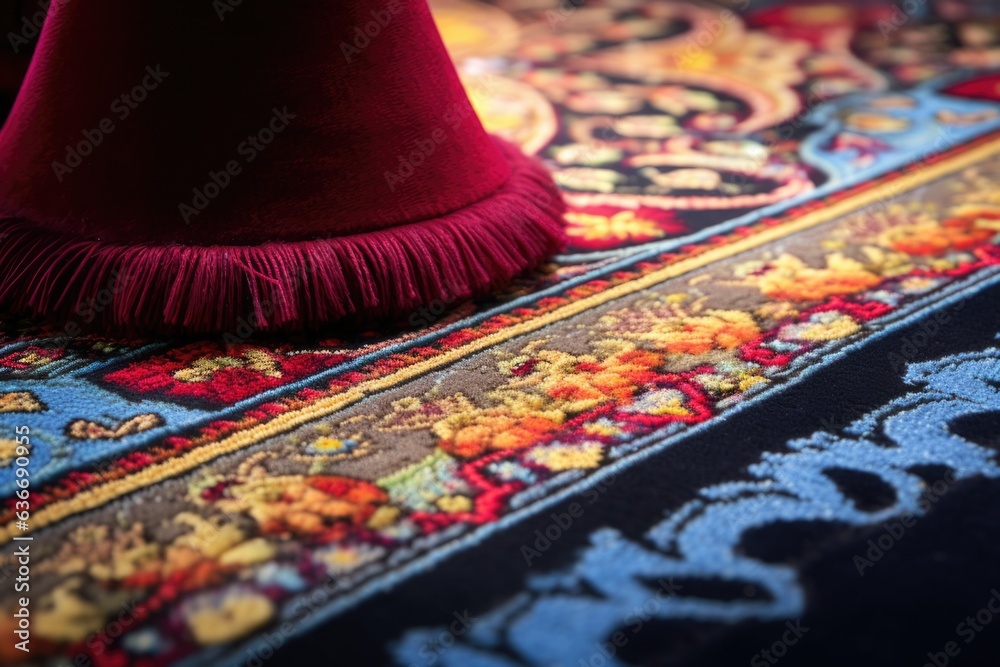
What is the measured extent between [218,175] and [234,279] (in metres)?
0.09

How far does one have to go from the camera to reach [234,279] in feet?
2.62

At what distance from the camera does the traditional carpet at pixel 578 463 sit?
20.9 inches

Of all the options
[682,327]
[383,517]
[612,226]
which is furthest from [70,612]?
[612,226]

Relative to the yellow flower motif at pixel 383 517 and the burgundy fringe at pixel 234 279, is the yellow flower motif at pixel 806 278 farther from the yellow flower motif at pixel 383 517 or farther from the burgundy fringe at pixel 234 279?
the yellow flower motif at pixel 383 517

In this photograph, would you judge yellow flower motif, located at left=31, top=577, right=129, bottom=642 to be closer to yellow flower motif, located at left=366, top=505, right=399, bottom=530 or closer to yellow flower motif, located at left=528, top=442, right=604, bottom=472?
yellow flower motif, located at left=366, top=505, right=399, bottom=530

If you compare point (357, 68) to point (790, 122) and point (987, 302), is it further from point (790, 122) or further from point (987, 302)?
point (790, 122)

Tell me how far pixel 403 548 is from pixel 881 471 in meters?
0.33

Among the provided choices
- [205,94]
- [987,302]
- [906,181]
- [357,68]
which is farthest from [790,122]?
[205,94]

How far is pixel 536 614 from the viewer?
54 cm

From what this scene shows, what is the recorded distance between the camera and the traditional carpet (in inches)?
20.9

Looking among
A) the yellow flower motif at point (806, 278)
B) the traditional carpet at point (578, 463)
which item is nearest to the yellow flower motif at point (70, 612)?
the traditional carpet at point (578, 463)

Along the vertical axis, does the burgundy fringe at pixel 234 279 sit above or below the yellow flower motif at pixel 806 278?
above

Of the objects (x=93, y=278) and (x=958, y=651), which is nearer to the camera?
(x=958, y=651)

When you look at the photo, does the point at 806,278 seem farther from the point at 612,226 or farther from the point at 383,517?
Result: the point at 383,517
